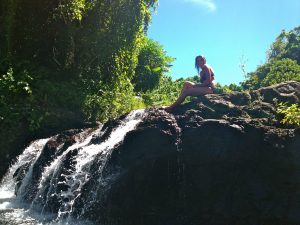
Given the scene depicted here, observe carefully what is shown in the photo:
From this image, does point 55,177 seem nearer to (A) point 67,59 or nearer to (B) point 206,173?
(B) point 206,173

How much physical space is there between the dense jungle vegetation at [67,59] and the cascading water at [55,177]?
1.75 meters

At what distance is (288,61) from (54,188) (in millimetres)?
28610

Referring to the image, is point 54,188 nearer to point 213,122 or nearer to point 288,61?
point 213,122

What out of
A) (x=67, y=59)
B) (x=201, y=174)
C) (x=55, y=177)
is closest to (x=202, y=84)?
(x=201, y=174)

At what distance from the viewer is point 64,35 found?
14.0m

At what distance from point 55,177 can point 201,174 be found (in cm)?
355

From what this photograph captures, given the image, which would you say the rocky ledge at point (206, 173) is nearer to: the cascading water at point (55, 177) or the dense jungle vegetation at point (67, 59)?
the cascading water at point (55, 177)

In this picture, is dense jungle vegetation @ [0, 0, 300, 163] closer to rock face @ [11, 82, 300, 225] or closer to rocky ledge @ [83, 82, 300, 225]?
rock face @ [11, 82, 300, 225]

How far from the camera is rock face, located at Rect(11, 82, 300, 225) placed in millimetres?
6570

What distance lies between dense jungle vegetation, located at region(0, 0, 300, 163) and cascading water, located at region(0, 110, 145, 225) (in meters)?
1.75

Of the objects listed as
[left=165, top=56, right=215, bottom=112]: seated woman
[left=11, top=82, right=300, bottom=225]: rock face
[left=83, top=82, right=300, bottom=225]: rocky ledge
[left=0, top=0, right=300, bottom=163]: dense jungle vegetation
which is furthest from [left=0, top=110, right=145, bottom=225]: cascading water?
[left=0, top=0, right=300, bottom=163]: dense jungle vegetation

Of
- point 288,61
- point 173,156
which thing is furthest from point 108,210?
point 288,61

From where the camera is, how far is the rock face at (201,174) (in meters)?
6.57

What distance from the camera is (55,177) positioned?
28.6ft
